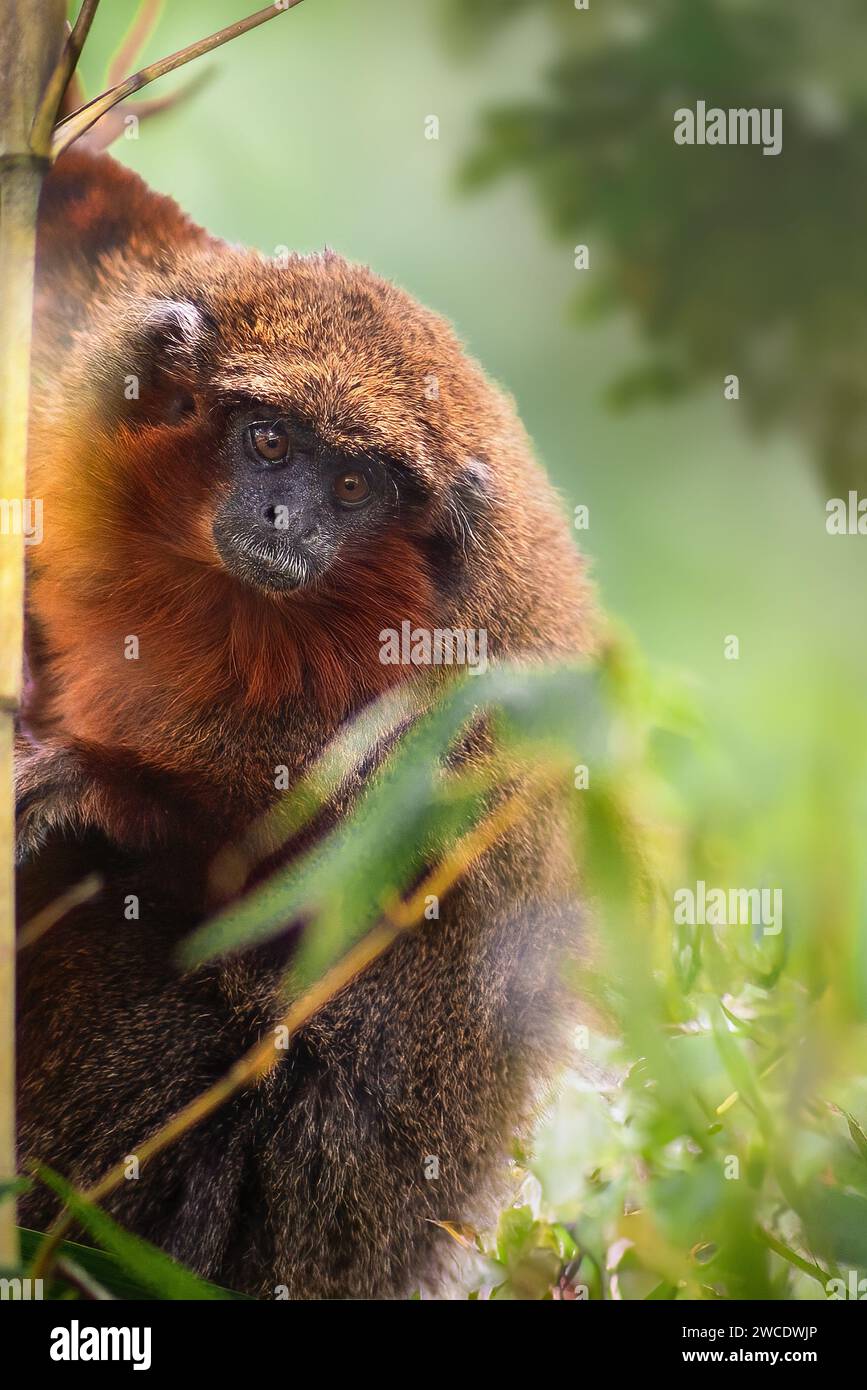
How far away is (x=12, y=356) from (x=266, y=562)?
15.7 inches

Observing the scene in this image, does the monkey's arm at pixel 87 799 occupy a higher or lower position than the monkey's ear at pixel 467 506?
lower

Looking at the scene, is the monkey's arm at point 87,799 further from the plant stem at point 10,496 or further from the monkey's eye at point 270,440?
the monkey's eye at point 270,440

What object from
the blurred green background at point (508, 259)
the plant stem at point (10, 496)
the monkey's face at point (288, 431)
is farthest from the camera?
the blurred green background at point (508, 259)

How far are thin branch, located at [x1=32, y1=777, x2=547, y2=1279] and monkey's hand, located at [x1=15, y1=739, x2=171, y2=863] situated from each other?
0.31m

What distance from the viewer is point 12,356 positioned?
1.35 meters

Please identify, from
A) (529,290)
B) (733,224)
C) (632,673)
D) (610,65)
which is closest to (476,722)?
(632,673)

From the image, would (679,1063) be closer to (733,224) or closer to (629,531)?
(629,531)

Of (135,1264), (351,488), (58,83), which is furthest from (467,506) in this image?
(135,1264)

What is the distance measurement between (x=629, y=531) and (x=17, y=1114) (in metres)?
1.18

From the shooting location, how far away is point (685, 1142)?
4.32ft

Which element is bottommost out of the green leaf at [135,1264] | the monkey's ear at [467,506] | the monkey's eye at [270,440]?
the green leaf at [135,1264]

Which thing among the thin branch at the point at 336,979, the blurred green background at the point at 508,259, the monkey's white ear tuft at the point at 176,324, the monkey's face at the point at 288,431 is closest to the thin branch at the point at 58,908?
the thin branch at the point at 336,979

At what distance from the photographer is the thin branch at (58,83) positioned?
1371mm

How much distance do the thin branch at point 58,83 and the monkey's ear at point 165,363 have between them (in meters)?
0.28
